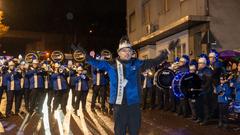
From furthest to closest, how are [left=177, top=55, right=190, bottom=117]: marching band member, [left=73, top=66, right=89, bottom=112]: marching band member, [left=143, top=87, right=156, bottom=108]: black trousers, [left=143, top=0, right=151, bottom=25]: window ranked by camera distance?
1. [left=143, top=0, right=151, bottom=25]: window
2. [left=143, top=87, right=156, bottom=108]: black trousers
3. [left=73, top=66, right=89, bottom=112]: marching band member
4. [left=177, top=55, right=190, bottom=117]: marching band member

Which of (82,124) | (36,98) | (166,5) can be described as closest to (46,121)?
(82,124)

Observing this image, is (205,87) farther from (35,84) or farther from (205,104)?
(35,84)

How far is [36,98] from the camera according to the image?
14.9 meters

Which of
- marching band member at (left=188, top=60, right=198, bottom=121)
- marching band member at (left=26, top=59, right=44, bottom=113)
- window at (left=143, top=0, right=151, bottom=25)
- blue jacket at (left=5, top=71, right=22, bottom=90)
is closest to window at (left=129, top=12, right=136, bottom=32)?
window at (left=143, top=0, right=151, bottom=25)

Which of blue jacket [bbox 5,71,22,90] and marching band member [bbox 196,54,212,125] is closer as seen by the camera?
marching band member [bbox 196,54,212,125]

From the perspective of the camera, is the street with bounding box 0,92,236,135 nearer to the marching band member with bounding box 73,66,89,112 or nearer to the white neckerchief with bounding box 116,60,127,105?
the marching band member with bounding box 73,66,89,112

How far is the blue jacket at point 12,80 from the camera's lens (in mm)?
14141

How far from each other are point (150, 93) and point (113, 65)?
8.77m

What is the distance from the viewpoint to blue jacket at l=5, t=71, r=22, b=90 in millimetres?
14141

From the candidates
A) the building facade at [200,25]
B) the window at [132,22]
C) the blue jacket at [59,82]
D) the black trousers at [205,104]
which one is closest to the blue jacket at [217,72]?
the black trousers at [205,104]

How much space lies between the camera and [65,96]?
1527 cm

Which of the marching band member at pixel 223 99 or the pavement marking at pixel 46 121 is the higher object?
the marching band member at pixel 223 99

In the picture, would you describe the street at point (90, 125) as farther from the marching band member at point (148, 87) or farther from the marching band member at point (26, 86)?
the marching band member at point (26, 86)

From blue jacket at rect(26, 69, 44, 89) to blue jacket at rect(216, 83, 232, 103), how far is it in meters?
6.73
